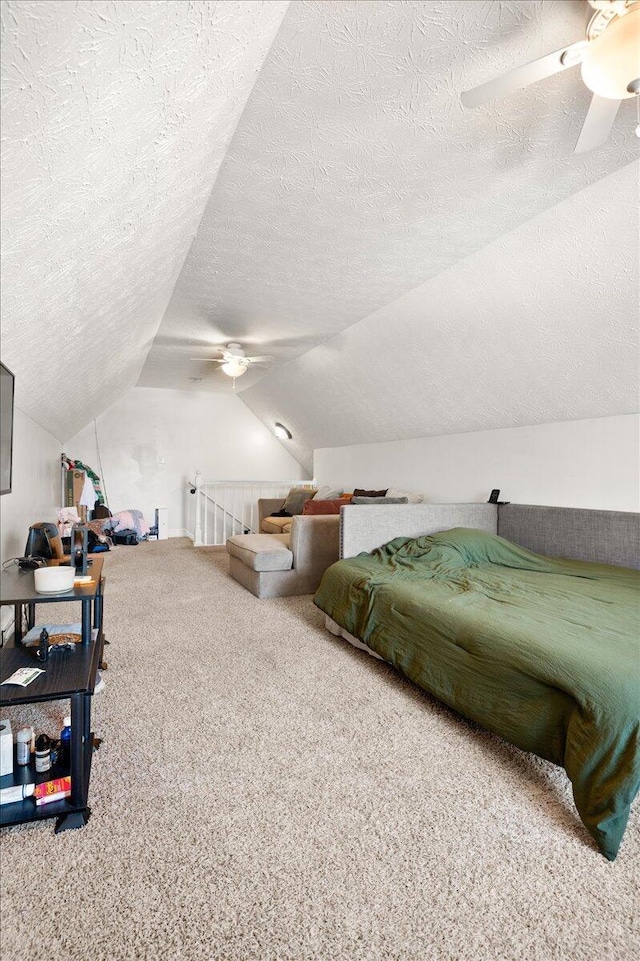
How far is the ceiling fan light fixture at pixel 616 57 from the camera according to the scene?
1248mm

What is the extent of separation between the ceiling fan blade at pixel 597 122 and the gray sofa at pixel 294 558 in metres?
2.93

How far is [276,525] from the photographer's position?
5770 millimetres

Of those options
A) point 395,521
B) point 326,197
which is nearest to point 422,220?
point 326,197

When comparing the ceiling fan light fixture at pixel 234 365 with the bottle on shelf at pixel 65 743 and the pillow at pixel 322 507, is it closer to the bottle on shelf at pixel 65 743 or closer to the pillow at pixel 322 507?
the pillow at pixel 322 507

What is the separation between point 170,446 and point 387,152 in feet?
20.2

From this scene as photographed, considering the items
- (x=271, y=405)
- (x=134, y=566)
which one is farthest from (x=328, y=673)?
(x=271, y=405)

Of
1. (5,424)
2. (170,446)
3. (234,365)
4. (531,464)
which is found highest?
(234,365)

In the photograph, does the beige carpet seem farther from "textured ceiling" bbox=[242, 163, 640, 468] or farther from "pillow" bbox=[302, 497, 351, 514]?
"pillow" bbox=[302, 497, 351, 514]

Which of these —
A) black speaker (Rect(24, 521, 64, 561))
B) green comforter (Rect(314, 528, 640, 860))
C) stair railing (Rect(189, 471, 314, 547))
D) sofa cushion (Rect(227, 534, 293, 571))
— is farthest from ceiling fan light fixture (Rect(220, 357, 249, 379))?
black speaker (Rect(24, 521, 64, 561))

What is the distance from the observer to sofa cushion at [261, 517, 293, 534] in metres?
5.64

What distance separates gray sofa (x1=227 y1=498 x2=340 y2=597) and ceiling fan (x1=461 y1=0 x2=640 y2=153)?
303 cm

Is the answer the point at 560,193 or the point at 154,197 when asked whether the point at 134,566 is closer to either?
the point at 154,197

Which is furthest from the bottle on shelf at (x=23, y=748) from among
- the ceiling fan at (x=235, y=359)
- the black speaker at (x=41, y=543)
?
the ceiling fan at (x=235, y=359)

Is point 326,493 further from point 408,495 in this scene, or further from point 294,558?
point 294,558
